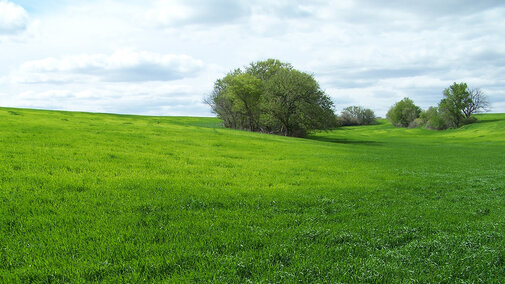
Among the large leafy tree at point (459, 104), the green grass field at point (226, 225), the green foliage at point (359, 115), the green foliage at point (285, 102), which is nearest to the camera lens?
the green grass field at point (226, 225)

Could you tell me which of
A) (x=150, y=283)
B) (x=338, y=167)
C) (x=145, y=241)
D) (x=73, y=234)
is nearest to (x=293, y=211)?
(x=145, y=241)

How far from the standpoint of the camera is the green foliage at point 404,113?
14127cm

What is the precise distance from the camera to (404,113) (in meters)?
142

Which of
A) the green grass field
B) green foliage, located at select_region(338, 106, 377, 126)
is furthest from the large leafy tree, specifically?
the green grass field

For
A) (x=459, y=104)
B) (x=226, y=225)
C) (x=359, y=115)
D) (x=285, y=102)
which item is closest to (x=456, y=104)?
(x=459, y=104)

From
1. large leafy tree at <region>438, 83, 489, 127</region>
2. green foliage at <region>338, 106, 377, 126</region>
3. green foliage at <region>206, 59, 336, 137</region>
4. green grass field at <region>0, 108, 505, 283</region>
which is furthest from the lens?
green foliage at <region>338, 106, 377, 126</region>

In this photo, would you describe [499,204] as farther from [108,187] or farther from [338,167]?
[108,187]

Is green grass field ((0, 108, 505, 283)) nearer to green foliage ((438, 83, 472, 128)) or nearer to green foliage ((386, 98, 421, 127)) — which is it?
green foliage ((438, 83, 472, 128))

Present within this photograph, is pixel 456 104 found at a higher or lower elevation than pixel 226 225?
higher

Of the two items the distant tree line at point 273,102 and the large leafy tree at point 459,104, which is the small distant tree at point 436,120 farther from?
the distant tree line at point 273,102

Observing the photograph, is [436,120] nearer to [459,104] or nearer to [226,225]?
[459,104]

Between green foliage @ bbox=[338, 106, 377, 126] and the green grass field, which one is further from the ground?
green foliage @ bbox=[338, 106, 377, 126]

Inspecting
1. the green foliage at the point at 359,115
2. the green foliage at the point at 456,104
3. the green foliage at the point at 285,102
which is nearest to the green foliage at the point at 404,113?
the green foliage at the point at 359,115

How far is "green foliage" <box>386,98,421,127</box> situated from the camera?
141275mm
